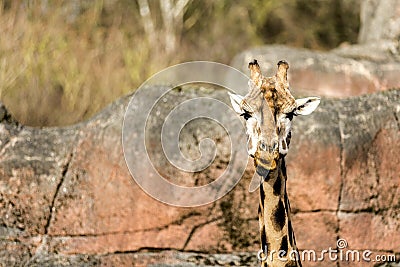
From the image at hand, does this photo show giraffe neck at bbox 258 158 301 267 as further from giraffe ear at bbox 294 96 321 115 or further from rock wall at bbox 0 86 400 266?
rock wall at bbox 0 86 400 266

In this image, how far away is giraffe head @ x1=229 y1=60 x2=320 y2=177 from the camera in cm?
309

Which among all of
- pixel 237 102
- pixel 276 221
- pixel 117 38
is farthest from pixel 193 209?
pixel 117 38

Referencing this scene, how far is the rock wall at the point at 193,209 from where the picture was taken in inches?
180

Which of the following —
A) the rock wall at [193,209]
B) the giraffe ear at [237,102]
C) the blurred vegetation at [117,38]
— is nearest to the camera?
the giraffe ear at [237,102]

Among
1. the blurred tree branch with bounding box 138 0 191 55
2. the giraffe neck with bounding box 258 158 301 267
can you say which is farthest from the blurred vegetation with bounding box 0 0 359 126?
the giraffe neck with bounding box 258 158 301 267

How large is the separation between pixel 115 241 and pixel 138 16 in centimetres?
901

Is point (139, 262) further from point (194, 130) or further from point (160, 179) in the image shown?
point (194, 130)

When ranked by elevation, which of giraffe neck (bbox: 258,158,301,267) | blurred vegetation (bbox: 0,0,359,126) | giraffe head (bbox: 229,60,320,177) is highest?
blurred vegetation (bbox: 0,0,359,126)

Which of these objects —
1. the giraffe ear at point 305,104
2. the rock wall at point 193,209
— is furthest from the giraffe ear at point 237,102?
the rock wall at point 193,209

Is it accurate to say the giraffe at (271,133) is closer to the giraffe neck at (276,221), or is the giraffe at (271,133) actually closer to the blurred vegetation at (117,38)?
the giraffe neck at (276,221)

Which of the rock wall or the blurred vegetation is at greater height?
the blurred vegetation

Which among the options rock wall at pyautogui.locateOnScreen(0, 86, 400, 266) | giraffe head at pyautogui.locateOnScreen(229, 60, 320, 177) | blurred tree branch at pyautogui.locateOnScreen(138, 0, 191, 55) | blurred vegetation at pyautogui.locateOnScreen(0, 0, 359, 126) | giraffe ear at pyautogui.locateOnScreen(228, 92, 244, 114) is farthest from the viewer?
blurred tree branch at pyautogui.locateOnScreen(138, 0, 191, 55)

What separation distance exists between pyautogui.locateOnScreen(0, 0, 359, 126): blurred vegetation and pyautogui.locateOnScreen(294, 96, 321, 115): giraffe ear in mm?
4571

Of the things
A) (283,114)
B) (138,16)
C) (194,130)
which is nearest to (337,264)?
(194,130)
